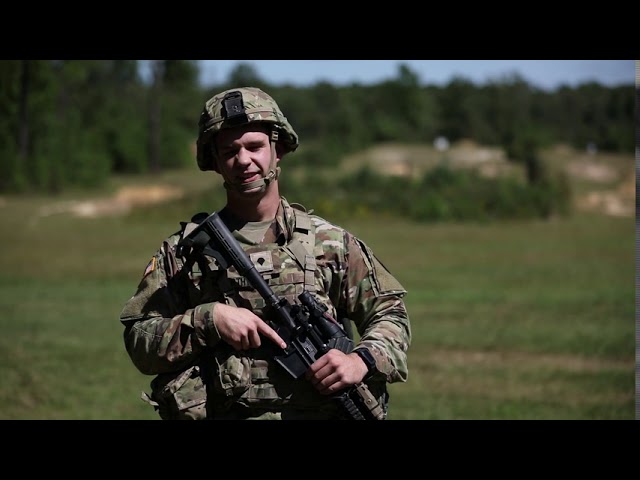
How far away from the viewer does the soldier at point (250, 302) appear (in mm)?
3746

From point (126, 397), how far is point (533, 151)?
101 ft

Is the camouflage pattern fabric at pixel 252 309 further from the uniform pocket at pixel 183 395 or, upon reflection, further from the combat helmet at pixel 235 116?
the combat helmet at pixel 235 116

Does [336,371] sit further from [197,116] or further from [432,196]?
[197,116]

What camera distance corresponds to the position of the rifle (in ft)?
12.4

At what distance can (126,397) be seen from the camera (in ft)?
34.1

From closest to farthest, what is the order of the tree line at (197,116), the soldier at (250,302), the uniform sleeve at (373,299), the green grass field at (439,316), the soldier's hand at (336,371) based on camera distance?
the soldier's hand at (336,371), the soldier at (250,302), the uniform sleeve at (373,299), the green grass field at (439,316), the tree line at (197,116)

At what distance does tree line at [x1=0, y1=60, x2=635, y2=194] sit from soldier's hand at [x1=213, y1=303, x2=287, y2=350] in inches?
475

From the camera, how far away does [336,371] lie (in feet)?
11.9

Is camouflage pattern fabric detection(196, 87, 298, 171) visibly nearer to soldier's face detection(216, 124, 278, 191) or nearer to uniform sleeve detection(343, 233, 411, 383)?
soldier's face detection(216, 124, 278, 191)

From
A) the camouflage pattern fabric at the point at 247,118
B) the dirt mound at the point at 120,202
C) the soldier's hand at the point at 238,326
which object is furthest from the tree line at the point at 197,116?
the soldier's hand at the point at 238,326

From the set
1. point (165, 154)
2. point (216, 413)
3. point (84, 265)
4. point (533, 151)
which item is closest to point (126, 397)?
point (216, 413)

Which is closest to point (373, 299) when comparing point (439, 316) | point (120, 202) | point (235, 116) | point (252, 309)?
point (252, 309)

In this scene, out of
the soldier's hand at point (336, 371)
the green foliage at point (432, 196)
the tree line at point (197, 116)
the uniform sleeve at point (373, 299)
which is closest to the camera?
the soldier's hand at point (336, 371)
